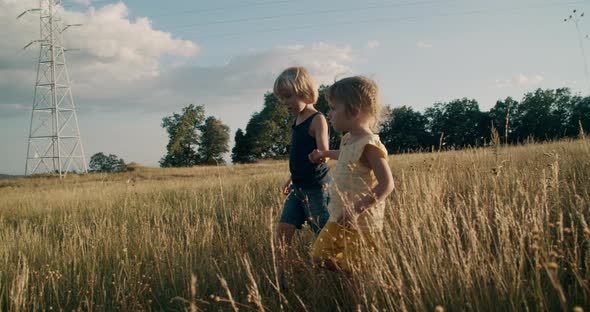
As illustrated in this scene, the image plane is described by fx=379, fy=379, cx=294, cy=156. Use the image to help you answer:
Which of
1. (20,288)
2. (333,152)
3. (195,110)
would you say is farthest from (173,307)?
(195,110)

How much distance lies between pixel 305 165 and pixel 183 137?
53444 millimetres

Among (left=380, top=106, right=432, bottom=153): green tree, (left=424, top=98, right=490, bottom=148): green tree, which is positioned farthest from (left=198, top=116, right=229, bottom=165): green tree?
(left=424, top=98, right=490, bottom=148): green tree

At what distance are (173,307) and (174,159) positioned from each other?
52571 millimetres

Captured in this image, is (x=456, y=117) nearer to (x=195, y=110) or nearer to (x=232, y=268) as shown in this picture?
(x=195, y=110)

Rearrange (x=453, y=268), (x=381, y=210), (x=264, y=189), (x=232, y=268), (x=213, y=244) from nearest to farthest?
(x=453, y=268), (x=381, y=210), (x=232, y=268), (x=213, y=244), (x=264, y=189)

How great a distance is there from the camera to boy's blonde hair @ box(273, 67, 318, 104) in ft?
9.96

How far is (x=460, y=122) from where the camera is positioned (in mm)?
50375

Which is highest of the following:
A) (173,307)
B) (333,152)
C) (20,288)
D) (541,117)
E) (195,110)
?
(195,110)

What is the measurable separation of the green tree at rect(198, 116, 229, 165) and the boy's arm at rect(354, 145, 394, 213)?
5163 centimetres

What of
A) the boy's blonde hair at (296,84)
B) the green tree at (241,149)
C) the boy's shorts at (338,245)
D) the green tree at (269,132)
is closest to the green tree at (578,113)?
the green tree at (269,132)

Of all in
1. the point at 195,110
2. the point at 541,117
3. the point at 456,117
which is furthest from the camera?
the point at 195,110

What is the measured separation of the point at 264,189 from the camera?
7.21 m

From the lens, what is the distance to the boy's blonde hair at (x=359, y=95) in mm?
2273

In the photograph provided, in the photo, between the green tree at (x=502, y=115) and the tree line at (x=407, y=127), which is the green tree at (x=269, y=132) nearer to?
the tree line at (x=407, y=127)
